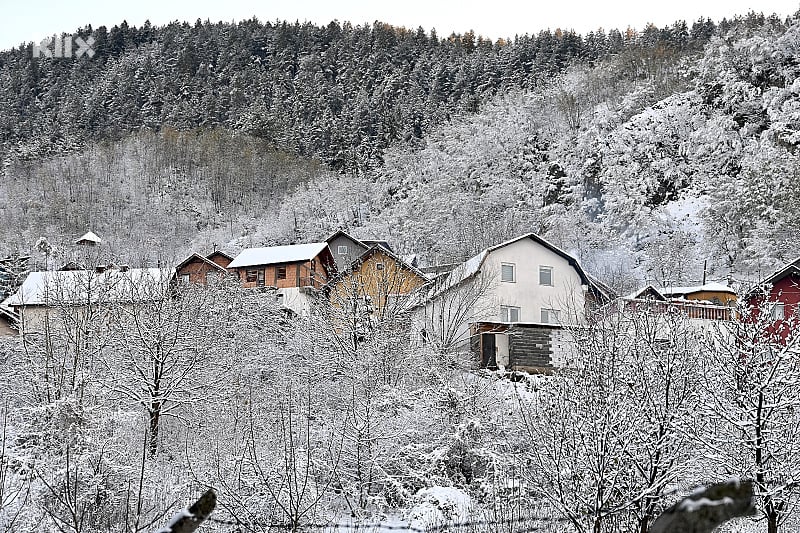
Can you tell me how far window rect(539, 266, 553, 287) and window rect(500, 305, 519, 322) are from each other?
2.04 meters

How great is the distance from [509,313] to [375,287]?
7.00m

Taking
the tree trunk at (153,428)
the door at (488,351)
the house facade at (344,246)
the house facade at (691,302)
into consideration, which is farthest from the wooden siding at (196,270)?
the house facade at (691,302)

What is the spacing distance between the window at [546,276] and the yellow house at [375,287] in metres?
5.31

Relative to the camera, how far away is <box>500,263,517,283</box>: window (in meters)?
36.5

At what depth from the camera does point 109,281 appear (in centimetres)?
3331

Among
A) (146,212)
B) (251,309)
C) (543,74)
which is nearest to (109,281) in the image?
(251,309)

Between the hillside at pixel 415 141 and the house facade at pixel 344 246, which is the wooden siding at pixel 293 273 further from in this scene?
the hillside at pixel 415 141

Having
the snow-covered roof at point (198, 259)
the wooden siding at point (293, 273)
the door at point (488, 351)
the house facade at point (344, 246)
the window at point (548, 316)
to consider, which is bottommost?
the door at point (488, 351)

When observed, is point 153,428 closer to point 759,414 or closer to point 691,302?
point 759,414

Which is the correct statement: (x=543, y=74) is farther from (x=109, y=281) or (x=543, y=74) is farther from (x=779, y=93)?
(x=109, y=281)

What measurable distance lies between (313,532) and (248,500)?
66.7 inches

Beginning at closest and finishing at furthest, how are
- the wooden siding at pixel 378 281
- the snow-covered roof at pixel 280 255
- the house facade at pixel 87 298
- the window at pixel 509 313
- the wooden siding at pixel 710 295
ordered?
1. the house facade at pixel 87 298
2. the wooden siding at pixel 378 281
3. the window at pixel 509 313
4. the wooden siding at pixel 710 295
5. the snow-covered roof at pixel 280 255

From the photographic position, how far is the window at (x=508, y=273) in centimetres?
3647

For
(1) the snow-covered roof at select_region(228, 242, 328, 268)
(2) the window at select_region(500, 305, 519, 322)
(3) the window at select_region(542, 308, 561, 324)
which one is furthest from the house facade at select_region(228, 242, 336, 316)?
(3) the window at select_region(542, 308, 561, 324)
